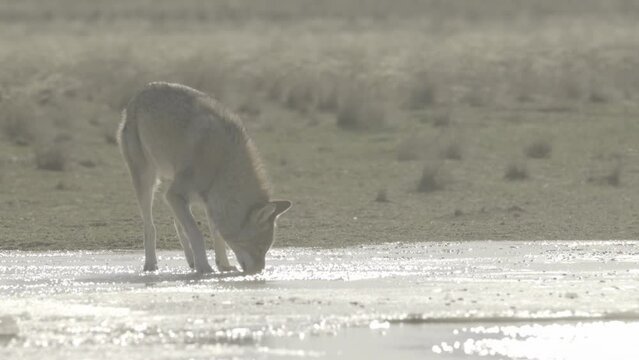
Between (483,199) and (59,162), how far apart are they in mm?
6891

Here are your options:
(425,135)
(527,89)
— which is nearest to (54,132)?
(425,135)

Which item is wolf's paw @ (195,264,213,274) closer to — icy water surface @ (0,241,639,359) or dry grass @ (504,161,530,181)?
icy water surface @ (0,241,639,359)

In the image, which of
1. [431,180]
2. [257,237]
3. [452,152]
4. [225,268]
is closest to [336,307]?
[257,237]

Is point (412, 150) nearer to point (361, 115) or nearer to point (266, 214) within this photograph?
point (361, 115)

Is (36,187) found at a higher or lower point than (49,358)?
lower

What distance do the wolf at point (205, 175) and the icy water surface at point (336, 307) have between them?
1.05ft

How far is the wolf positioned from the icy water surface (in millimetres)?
319

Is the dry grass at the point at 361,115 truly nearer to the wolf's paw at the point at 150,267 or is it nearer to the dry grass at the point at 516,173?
the dry grass at the point at 516,173

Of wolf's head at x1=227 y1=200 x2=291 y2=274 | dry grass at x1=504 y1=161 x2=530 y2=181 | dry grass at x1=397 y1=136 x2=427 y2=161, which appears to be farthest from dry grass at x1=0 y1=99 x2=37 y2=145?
wolf's head at x1=227 y1=200 x2=291 y2=274

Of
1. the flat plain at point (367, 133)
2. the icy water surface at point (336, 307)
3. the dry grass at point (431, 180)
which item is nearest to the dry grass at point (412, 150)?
the flat plain at point (367, 133)

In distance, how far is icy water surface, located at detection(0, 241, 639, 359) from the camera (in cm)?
1059

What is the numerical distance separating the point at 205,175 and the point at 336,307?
121 inches

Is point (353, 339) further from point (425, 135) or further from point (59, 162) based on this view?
point (425, 135)

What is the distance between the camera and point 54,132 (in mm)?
29766
